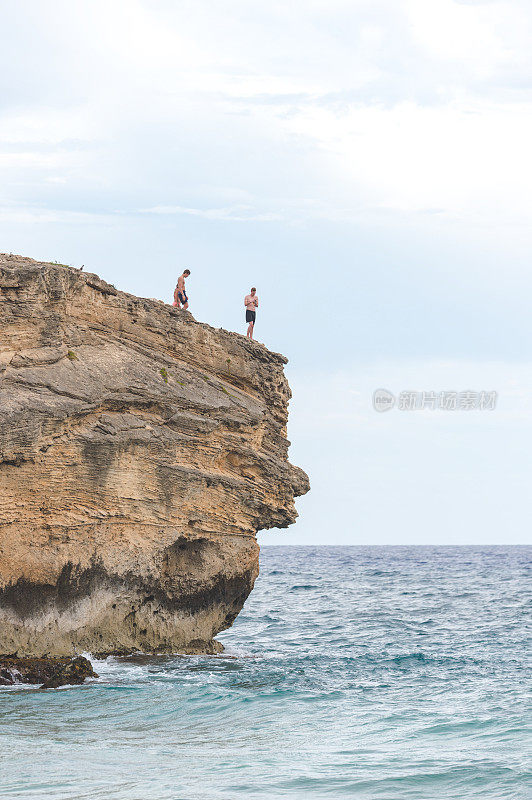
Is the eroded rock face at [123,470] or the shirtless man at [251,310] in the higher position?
the shirtless man at [251,310]

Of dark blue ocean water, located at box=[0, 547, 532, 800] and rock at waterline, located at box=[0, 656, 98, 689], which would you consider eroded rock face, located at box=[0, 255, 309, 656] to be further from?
dark blue ocean water, located at box=[0, 547, 532, 800]

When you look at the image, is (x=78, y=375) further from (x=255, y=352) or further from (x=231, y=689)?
(x=231, y=689)

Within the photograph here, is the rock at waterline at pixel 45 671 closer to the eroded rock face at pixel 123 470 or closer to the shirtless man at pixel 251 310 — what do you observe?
the eroded rock face at pixel 123 470

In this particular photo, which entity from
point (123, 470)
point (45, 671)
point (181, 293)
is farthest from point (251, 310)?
point (45, 671)

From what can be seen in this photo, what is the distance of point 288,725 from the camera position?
53.6 ft

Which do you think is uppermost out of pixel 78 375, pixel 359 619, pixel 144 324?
pixel 144 324

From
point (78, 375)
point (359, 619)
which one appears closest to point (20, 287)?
point (78, 375)

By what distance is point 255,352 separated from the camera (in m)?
24.3

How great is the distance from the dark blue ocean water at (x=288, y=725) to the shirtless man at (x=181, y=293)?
9501 millimetres

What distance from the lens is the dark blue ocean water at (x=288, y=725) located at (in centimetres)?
1253

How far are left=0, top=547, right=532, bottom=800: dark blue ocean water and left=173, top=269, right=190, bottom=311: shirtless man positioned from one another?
31.2ft

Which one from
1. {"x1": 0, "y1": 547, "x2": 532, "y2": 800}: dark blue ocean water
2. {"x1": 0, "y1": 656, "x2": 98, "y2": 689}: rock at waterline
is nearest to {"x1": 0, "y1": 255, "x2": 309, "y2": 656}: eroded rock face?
{"x1": 0, "y1": 656, "x2": 98, "y2": 689}: rock at waterline

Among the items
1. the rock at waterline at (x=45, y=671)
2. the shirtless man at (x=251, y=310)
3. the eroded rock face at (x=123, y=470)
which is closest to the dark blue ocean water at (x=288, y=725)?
the rock at waterline at (x=45, y=671)

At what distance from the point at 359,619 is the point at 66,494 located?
18.6 meters
